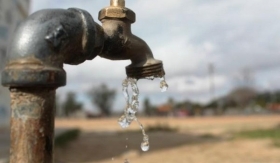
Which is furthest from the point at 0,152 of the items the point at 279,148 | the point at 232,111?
the point at 232,111

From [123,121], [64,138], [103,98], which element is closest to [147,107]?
[103,98]

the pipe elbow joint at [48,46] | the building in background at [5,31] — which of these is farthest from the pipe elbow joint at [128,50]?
the building in background at [5,31]

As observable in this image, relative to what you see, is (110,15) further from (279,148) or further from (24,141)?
(279,148)

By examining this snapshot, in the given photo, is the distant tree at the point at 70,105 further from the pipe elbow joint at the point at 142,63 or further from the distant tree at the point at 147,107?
the pipe elbow joint at the point at 142,63

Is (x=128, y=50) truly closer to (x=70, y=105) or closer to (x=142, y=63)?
(x=142, y=63)

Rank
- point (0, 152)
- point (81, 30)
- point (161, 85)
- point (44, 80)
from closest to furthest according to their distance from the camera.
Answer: point (44, 80) < point (81, 30) < point (161, 85) < point (0, 152)

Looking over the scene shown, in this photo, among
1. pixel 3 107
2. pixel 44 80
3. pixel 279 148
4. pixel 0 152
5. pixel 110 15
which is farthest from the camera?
pixel 3 107

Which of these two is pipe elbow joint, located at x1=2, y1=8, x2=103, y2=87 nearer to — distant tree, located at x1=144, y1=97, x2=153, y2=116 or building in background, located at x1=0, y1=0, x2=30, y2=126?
building in background, located at x1=0, y1=0, x2=30, y2=126
